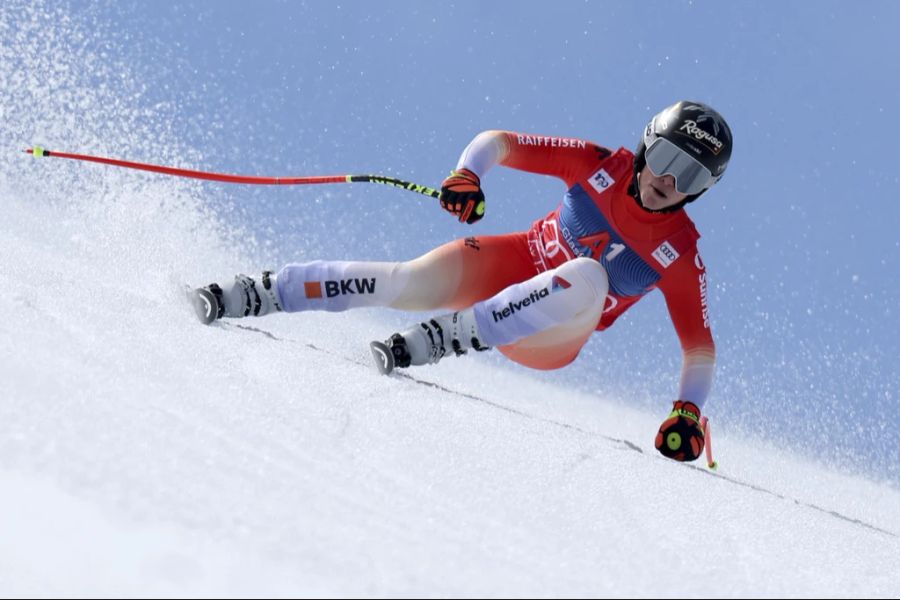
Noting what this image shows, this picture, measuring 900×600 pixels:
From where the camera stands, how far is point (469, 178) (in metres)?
3.84

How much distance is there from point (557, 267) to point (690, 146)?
0.65 m

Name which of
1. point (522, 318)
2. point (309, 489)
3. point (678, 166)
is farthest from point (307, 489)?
point (678, 166)

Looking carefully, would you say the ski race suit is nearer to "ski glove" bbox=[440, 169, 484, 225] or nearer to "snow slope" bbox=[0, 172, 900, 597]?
"ski glove" bbox=[440, 169, 484, 225]

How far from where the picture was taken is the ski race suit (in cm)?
392

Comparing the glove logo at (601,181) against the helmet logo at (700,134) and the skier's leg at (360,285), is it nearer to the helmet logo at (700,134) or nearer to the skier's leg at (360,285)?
the helmet logo at (700,134)

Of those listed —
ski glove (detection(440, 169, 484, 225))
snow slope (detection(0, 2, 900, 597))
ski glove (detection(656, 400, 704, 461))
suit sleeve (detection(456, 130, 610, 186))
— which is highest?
suit sleeve (detection(456, 130, 610, 186))

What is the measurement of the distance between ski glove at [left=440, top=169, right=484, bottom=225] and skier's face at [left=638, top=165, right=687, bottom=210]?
2.10 ft

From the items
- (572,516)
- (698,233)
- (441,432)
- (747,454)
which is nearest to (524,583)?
(572,516)

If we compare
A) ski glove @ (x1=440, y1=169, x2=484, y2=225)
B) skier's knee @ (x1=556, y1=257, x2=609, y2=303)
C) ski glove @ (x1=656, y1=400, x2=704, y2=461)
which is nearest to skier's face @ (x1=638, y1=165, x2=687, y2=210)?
skier's knee @ (x1=556, y1=257, x2=609, y2=303)

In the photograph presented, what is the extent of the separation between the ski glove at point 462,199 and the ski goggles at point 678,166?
2.17 feet

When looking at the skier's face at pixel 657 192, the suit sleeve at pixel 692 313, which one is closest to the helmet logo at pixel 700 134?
the skier's face at pixel 657 192

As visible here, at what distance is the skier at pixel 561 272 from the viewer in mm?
3748

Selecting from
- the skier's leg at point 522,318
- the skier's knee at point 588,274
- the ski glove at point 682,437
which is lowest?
the ski glove at point 682,437

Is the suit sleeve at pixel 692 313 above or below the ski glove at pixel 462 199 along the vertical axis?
below
